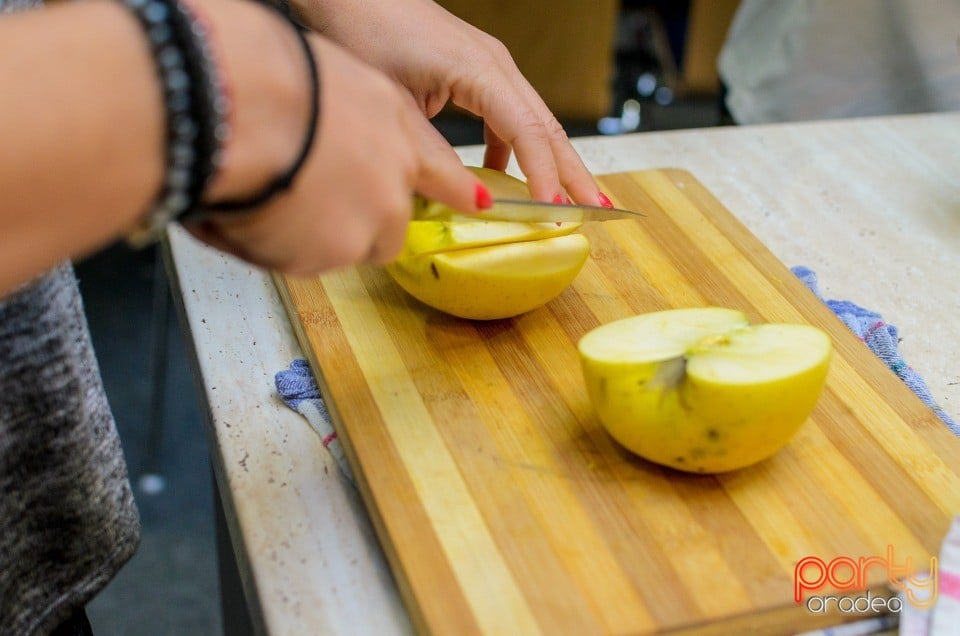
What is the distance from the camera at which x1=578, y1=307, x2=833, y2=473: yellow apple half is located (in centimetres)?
67

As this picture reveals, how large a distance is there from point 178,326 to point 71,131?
196 centimetres

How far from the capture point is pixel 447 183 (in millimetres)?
617

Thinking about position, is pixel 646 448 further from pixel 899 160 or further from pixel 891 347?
pixel 899 160

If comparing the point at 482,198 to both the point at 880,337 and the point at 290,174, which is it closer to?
the point at 290,174

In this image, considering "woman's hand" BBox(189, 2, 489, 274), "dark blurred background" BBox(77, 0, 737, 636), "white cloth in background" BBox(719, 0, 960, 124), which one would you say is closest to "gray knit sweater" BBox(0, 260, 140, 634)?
"woman's hand" BBox(189, 2, 489, 274)

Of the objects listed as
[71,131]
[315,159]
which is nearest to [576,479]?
[315,159]

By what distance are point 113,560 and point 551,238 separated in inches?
A: 18.6

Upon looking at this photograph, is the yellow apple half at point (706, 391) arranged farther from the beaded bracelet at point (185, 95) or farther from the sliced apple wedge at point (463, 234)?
the beaded bracelet at point (185, 95)

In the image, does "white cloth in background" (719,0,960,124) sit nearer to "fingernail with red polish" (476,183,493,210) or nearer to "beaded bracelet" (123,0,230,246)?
"fingernail with red polish" (476,183,493,210)

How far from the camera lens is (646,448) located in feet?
2.30

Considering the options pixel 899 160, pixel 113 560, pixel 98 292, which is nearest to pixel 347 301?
pixel 113 560

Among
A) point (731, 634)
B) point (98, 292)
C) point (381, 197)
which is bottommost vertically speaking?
point (98, 292)

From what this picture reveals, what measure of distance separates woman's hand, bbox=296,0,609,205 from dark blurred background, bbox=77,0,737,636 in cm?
103

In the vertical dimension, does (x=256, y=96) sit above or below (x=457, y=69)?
above
